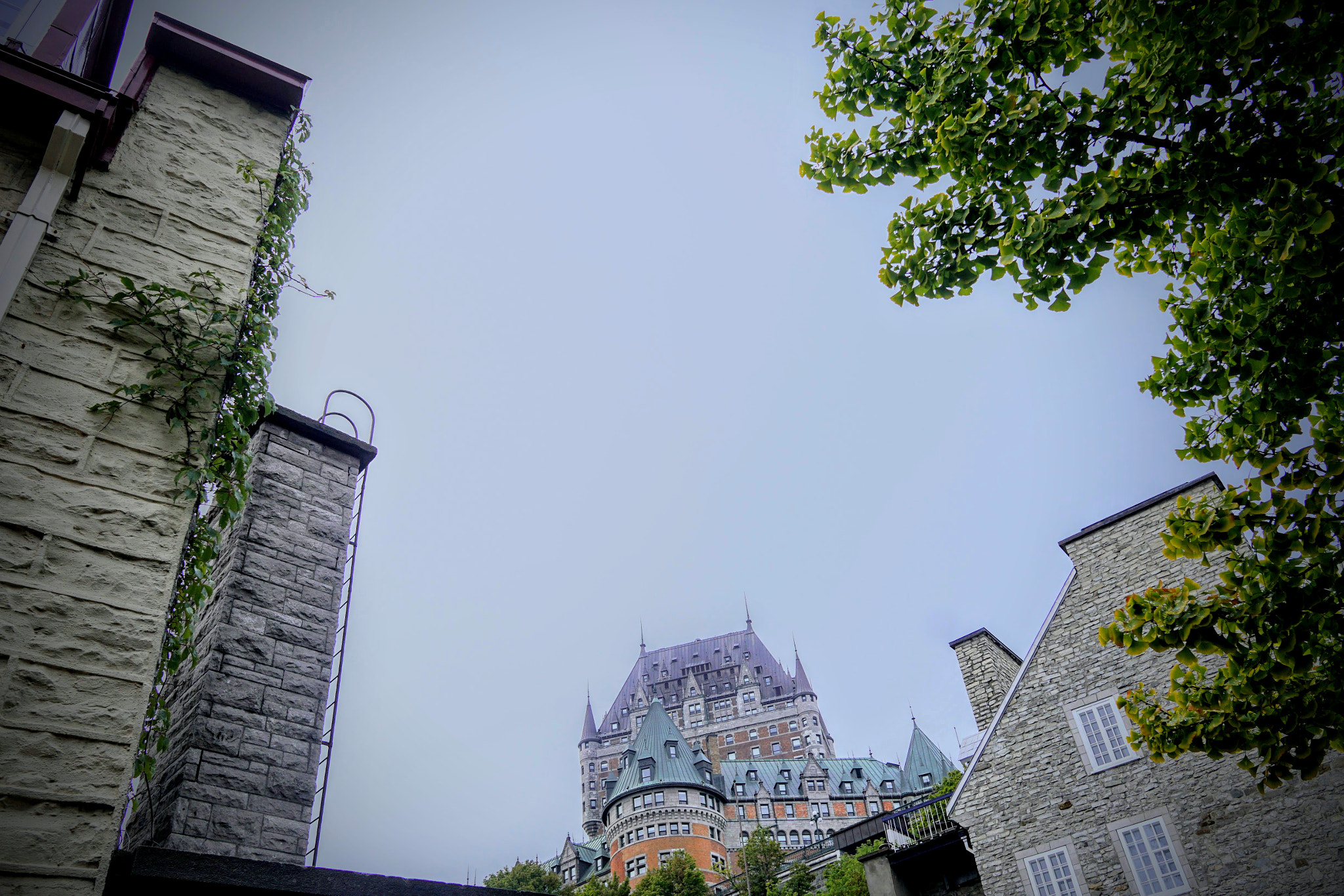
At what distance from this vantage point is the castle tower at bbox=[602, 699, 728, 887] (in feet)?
179

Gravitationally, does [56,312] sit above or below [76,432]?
above

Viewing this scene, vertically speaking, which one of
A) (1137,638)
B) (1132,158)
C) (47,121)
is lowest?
(1137,638)

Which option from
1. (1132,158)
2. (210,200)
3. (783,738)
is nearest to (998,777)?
(1132,158)

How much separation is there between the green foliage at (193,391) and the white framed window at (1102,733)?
558 inches

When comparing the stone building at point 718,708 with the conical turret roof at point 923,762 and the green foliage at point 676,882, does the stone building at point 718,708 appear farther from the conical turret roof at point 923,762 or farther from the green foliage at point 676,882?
the green foliage at point 676,882

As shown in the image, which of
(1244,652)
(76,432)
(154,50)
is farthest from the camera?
(1244,652)

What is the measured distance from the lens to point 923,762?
6519 cm

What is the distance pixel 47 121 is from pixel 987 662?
1758 cm

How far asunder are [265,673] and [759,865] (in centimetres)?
4050

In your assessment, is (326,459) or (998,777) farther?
(998,777)

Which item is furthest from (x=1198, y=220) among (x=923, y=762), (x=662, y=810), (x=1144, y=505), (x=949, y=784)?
(x=923, y=762)

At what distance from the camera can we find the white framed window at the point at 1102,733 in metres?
13.4

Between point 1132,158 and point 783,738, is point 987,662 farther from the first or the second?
point 783,738

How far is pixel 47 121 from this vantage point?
3.95 metres
